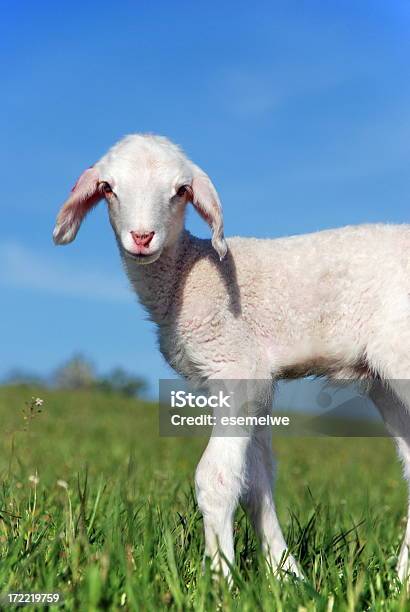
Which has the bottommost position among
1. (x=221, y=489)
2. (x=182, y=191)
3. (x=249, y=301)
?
(x=221, y=489)

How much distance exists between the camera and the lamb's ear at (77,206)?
4.23m

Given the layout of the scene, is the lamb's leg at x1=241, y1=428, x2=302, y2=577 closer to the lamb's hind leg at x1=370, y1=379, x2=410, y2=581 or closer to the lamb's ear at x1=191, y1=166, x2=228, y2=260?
the lamb's hind leg at x1=370, y1=379, x2=410, y2=581

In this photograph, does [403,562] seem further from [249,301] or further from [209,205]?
[209,205]

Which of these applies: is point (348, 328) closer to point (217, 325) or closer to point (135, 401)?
point (217, 325)

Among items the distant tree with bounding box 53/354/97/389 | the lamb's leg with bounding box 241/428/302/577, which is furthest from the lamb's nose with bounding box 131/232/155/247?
the distant tree with bounding box 53/354/97/389

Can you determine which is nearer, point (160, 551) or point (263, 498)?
point (160, 551)

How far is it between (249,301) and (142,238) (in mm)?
750

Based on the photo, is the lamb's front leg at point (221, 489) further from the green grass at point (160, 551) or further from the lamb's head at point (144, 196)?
the lamb's head at point (144, 196)

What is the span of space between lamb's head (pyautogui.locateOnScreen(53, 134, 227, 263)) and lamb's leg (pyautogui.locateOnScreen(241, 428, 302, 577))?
1156 mm

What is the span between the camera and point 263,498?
4.41 metres

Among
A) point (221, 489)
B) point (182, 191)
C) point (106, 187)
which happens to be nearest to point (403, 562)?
point (221, 489)

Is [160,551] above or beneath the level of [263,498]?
beneath

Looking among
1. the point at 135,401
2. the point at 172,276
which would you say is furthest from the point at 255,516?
the point at 135,401

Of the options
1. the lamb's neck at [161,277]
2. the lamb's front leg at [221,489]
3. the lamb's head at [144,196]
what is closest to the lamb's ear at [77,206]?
the lamb's head at [144,196]
